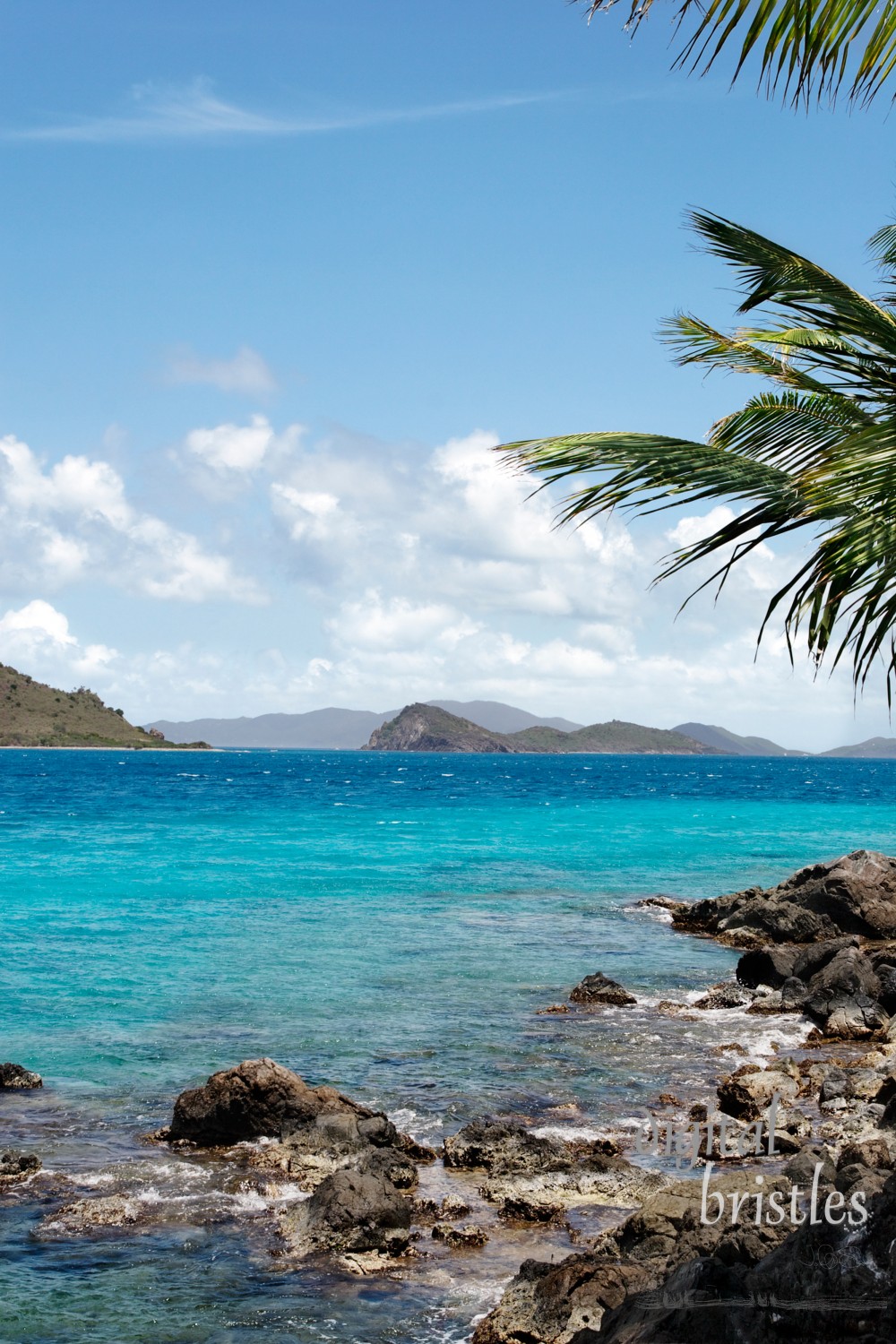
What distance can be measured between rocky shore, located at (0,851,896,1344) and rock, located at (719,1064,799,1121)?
2 cm

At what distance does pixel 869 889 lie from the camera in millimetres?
26078

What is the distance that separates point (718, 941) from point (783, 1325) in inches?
839

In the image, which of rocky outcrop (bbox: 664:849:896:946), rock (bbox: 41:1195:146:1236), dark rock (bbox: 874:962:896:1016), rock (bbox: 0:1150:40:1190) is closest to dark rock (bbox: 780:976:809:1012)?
dark rock (bbox: 874:962:896:1016)

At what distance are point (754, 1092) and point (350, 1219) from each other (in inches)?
226

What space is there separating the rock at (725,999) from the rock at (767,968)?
0.65 m

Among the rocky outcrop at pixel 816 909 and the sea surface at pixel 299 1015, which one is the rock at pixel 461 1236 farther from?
the rocky outcrop at pixel 816 909

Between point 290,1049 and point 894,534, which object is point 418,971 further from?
point 894,534

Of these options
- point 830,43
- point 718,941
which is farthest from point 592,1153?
point 718,941

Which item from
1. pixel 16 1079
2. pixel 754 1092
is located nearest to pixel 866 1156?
pixel 754 1092

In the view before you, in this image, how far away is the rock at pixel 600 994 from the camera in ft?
60.8

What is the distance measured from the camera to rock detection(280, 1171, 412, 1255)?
9.19 m

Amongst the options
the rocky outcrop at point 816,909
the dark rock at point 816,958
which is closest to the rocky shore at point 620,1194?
the dark rock at point 816,958

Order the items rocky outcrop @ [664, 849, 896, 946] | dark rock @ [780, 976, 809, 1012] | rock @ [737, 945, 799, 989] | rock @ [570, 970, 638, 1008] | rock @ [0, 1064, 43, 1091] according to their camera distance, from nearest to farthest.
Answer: rock @ [0, 1064, 43, 1091] < dark rock @ [780, 976, 809, 1012] < rock @ [570, 970, 638, 1008] < rock @ [737, 945, 799, 989] < rocky outcrop @ [664, 849, 896, 946]

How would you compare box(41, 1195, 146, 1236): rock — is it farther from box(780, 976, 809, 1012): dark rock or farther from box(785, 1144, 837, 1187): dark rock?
box(780, 976, 809, 1012): dark rock
